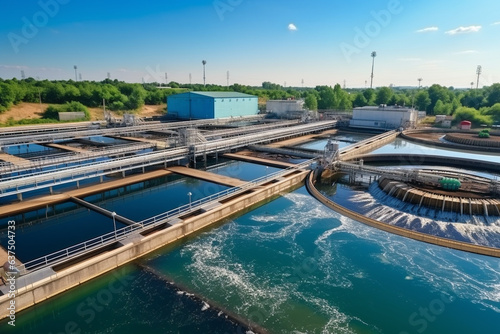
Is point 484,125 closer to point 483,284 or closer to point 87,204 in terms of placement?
point 483,284

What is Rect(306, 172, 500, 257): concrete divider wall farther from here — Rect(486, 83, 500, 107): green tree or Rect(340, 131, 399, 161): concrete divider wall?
Rect(486, 83, 500, 107): green tree

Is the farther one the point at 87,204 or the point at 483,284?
the point at 87,204

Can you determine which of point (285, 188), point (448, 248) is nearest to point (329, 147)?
point (285, 188)

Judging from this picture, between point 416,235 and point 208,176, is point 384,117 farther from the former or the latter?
point 416,235

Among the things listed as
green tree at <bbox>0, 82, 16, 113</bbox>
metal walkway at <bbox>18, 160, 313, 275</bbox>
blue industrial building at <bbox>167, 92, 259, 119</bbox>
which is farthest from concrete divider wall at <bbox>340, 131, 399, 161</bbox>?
green tree at <bbox>0, 82, 16, 113</bbox>

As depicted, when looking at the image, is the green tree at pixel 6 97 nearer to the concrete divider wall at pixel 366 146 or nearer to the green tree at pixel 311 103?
the concrete divider wall at pixel 366 146

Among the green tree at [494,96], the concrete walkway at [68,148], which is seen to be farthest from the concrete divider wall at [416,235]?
the green tree at [494,96]
